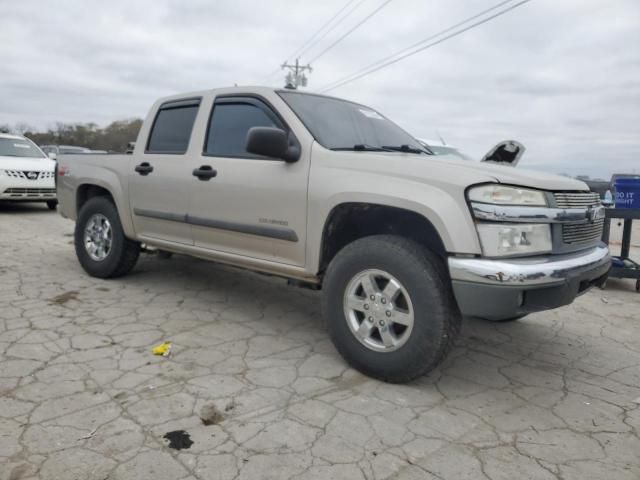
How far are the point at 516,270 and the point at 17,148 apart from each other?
1099 cm

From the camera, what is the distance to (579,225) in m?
3.08

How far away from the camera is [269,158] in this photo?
11.7ft

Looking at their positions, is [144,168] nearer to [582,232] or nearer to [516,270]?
[516,270]

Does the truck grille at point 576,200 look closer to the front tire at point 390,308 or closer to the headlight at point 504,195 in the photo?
the headlight at point 504,195

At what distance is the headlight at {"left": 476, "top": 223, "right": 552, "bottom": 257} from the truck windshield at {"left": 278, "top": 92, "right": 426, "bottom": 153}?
119cm

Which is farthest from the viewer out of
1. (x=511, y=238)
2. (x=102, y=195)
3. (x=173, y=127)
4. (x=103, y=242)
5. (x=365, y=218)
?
(x=102, y=195)

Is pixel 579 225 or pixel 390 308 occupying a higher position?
pixel 579 225

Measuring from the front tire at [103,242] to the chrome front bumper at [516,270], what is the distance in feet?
11.3

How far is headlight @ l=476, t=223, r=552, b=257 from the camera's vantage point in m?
2.65

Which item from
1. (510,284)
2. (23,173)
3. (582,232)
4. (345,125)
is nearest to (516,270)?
(510,284)

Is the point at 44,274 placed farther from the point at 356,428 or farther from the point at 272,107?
the point at 356,428

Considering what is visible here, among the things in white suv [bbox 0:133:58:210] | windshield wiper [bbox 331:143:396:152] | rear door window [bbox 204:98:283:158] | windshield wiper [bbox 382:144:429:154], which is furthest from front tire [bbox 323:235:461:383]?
white suv [bbox 0:133:58:210]

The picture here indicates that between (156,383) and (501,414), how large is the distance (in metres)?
1.91

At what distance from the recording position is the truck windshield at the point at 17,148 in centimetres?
1039
